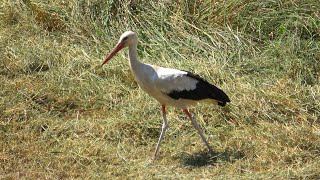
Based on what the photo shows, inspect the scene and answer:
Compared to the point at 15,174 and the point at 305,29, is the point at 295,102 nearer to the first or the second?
the point at 305,29

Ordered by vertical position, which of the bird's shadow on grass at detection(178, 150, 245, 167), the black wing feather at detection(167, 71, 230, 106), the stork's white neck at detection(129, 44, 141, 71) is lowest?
the bird's shadow on grass at detection(178, 150, 245, 167)

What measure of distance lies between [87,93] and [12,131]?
108 cm

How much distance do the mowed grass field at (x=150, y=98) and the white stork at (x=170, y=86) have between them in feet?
1.40

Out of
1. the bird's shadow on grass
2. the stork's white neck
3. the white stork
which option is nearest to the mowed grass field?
the bird's shadow on grass

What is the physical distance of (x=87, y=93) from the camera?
730 cm

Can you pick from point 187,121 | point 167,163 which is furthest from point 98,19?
point 167,163

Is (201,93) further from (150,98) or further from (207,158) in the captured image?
(150,98)

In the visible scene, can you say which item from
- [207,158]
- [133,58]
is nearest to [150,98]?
[133,58]

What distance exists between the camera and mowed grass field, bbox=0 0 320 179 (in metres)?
5.97

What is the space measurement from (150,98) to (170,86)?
3.64ft

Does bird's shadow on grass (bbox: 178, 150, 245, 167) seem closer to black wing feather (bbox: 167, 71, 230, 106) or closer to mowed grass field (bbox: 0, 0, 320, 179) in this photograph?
mowed grass field (bbox: 0, 0, 320, 179)

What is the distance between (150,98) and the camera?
709 centimetres

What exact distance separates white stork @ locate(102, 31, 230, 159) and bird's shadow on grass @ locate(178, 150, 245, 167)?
8cm

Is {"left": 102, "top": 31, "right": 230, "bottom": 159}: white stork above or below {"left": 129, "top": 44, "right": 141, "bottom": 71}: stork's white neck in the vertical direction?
below
